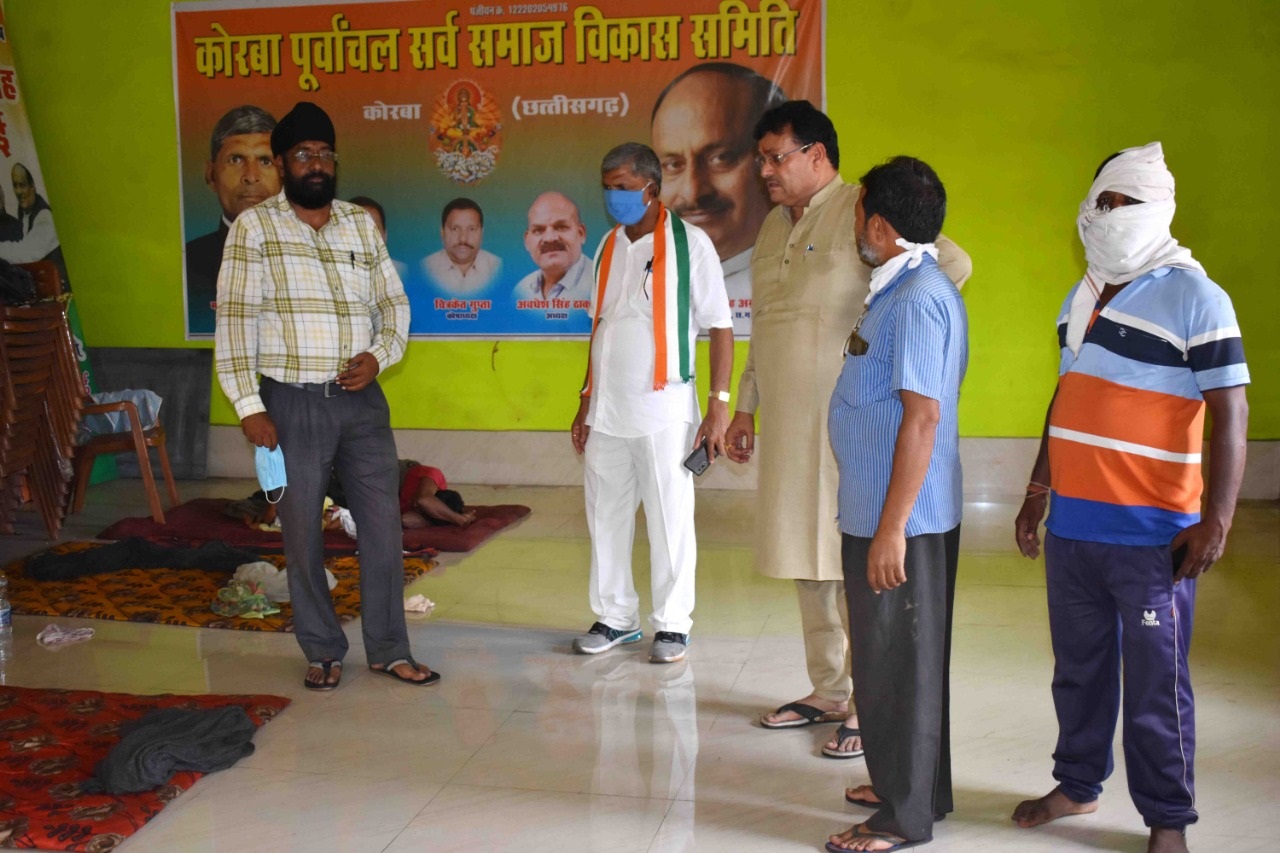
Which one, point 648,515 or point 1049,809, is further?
point 648,515

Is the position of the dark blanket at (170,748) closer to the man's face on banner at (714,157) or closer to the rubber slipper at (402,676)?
the rubber slipper at (402,676)

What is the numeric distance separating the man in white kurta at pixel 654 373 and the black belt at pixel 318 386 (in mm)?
873

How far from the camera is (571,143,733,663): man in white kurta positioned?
4133 mm

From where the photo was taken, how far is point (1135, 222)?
8.80ft

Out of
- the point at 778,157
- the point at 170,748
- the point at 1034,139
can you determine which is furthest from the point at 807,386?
the point at 1034,139

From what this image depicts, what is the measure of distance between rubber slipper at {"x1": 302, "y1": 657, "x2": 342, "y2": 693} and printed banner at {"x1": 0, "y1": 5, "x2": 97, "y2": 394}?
4.15 meters

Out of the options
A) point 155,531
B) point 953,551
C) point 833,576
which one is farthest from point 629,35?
point 953,551

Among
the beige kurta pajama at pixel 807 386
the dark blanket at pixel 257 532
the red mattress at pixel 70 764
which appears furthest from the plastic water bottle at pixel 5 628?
the beige kurta pajama at pixel 807 386

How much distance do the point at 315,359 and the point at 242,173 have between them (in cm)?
418

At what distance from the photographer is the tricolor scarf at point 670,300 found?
412 centimetres

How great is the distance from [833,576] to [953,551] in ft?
2.27

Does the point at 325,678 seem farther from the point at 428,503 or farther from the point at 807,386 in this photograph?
the point at 428,503

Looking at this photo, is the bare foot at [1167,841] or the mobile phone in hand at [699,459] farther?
the mobile phone in hand at [699,459]

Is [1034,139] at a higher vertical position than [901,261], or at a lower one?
higher
